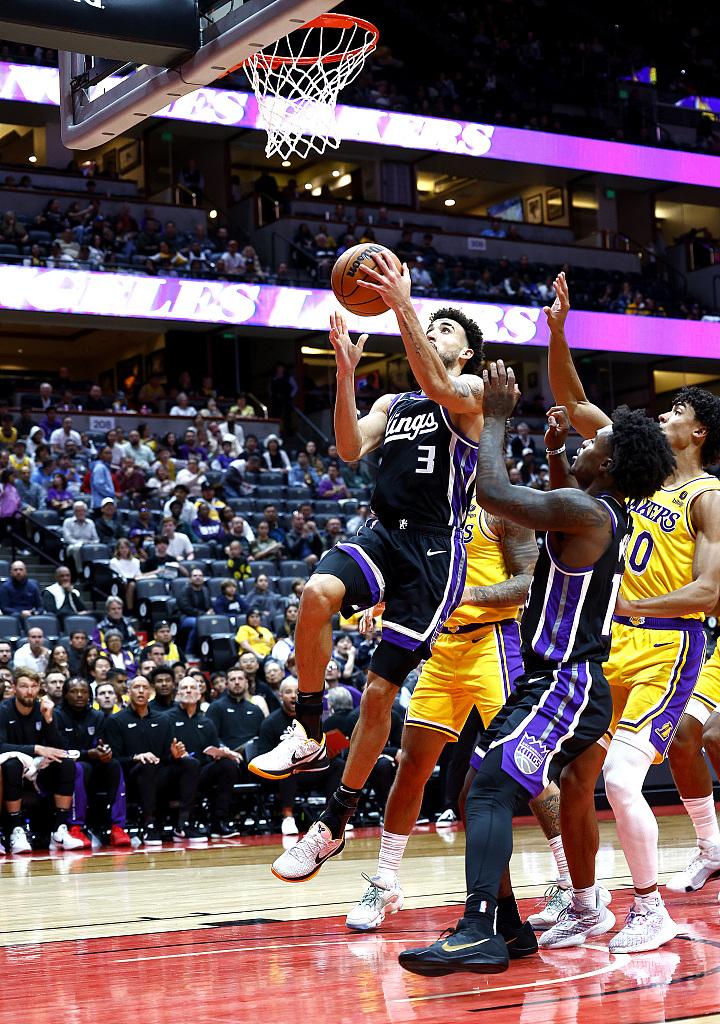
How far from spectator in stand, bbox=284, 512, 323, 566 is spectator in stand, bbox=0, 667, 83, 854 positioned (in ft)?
21.7

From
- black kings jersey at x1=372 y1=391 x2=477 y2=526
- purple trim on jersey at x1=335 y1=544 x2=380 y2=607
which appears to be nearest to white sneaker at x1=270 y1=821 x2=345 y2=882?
purple trim on jersey at x1=335 y1=544 x2=380 y2=607

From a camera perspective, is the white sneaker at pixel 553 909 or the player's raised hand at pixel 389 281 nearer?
the player's raised hand at pixel 389 281

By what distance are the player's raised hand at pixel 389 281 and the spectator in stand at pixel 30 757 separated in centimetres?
620

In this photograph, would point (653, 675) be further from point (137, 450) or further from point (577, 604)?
point (137, 450)

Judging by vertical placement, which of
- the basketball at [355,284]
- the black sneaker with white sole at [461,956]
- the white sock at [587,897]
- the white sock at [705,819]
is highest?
the basketball at [355,284]

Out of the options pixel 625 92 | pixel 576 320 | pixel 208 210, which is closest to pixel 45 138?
pixel 208 210

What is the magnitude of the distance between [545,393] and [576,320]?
235cm

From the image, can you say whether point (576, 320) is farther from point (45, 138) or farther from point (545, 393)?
point (45, 138)

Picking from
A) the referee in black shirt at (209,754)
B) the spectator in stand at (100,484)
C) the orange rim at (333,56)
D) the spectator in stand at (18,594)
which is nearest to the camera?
the orange rim at (333,56)

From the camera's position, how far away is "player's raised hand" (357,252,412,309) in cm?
480

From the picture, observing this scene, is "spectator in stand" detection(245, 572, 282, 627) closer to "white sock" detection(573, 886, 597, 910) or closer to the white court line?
"white sock" detection(573, 886, 597, 910)

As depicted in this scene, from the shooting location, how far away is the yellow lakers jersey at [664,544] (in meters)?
5.23

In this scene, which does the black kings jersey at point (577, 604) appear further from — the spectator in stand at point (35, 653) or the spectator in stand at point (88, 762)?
the spectator in stand at point (35, 653)

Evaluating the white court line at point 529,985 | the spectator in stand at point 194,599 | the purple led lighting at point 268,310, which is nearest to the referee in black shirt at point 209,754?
the spectator in stand at point 194,599
